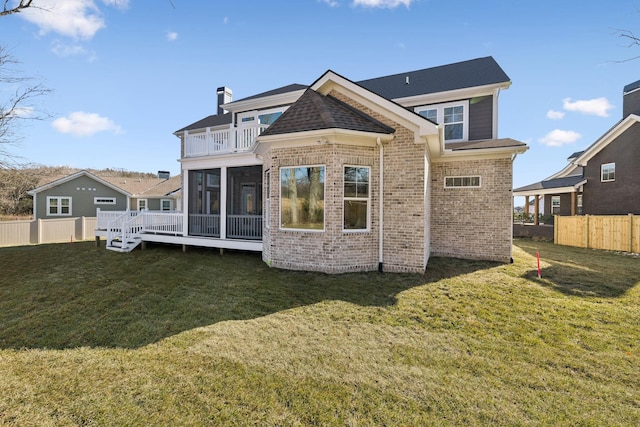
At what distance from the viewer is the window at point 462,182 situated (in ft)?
34.1

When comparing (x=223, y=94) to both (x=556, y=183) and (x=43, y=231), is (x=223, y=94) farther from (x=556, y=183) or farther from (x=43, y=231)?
(x=556, y=183)

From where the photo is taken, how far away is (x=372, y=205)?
27.2 ft

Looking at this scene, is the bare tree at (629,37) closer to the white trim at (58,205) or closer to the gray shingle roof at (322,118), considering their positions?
the gray shingle roof at (322,118)

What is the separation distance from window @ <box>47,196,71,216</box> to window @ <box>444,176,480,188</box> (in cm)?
2766

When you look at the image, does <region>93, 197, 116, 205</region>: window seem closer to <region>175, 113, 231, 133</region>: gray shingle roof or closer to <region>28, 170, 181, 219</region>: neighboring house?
<region>28, 170, 181, 219</region>: neighboring house

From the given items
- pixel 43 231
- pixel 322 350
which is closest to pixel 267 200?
pixel 322 350

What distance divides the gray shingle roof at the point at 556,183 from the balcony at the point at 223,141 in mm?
21563

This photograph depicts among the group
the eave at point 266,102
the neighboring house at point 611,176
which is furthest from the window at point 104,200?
the neighboring house at point 611,176

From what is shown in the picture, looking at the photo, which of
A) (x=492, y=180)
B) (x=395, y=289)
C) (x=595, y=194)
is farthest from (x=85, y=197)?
(x=595, y=194)

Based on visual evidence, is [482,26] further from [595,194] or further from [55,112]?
[55,112]

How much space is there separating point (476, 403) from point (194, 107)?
2078cm

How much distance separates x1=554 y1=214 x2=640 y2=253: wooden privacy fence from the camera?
13.3 m

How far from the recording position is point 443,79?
12703 mm

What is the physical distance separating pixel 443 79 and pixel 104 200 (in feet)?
90.4
